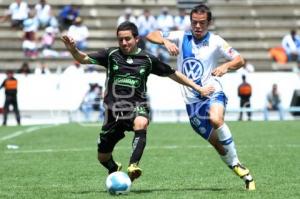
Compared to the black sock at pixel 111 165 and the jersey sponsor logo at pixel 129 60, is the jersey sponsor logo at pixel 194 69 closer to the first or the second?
the jersey sponsor logo at pixel 129 60

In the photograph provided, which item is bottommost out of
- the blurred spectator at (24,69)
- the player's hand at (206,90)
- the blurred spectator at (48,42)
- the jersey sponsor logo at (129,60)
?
the blurred spectator at (24,69)

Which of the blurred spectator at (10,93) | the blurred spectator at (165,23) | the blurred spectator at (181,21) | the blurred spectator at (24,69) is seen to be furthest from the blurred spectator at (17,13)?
the blurred spectator at (10,93)

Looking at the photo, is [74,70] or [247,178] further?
[74,70]

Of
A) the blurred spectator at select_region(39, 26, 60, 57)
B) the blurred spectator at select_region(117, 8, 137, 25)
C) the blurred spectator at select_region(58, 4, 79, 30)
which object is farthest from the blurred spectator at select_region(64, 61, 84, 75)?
the blurred spectator at select_region(58, 4, 79, 30)

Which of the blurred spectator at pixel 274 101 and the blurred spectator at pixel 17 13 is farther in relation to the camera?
the blurred spectator at pixel 17 13

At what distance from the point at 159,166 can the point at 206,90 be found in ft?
11.9

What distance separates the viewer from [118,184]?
30.9ft

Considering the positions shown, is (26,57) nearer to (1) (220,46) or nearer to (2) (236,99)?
(2) (236,99)

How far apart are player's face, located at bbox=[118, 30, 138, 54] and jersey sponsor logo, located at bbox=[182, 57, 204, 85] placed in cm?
87

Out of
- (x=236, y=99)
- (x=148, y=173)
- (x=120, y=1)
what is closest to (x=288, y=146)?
(x=148, y=173)

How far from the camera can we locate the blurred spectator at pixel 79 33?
33.9 meters

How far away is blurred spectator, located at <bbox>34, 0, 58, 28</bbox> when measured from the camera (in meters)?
34.9

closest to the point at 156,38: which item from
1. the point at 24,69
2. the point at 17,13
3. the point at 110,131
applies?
the point at 110,131

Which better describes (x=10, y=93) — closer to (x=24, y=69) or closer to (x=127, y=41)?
(x=24, y=69)
